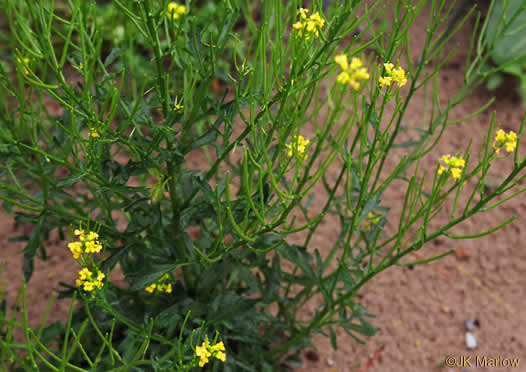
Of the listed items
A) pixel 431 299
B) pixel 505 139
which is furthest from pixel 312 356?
pixel 505 139

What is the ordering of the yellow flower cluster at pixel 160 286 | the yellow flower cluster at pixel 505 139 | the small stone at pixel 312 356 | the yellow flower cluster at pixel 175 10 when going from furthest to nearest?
1. the small stone at pixel 312 356
2. the yellow flower cluster at pixel 160 286
3. the yellow flower cluster at pixel 505 139
4. the yellow flower cluster at pixel 175 10

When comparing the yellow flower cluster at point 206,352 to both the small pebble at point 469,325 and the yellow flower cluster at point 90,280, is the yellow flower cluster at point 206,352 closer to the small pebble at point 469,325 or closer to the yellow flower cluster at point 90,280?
the yellow flower cluster at point 90,280

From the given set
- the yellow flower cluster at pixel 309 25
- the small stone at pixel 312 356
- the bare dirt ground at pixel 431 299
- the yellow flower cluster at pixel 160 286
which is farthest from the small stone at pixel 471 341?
the yellow flower cluster at pixel 309 25

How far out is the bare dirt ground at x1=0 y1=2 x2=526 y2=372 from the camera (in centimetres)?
244

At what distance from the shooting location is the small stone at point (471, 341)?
247cm

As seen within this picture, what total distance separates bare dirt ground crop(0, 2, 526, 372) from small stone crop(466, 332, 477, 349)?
21 millimetres

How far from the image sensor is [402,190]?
3.13 m

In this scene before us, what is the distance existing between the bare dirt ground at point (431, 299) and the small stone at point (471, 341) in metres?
0.02

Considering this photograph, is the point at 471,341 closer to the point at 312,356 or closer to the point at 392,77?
the point at 312,356

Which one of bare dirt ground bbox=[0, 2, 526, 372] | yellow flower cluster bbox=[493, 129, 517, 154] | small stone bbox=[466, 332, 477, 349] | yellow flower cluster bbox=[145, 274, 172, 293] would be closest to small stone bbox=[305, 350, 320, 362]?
bare dirt ground bbox=[0, 2, 526, 372]

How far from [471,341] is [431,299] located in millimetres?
290

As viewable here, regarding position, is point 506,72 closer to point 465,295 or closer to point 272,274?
point 465,295

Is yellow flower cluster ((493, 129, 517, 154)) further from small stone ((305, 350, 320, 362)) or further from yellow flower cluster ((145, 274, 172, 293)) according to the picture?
small stone ((305, 350, 320, 362))

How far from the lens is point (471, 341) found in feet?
8.13
